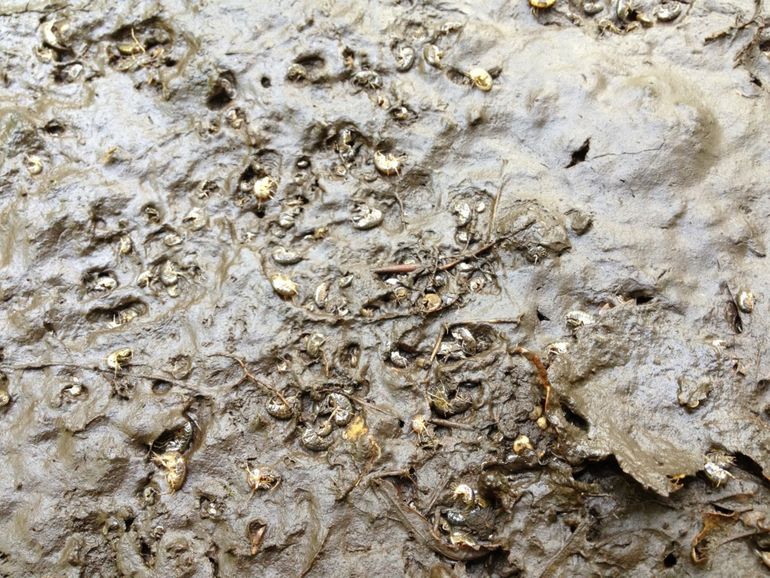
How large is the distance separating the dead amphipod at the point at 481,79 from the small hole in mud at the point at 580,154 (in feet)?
2.20

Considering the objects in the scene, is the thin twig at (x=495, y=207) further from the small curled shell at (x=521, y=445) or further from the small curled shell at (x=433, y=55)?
the small curled shell at (x=521, y=445)

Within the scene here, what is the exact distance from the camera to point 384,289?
11.4 ft

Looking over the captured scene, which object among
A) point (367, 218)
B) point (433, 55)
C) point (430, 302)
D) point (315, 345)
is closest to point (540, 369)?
point (430, 302)

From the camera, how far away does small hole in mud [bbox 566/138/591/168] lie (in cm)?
363

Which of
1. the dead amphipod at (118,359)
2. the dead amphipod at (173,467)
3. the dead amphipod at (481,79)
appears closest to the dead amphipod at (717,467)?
the dead amphipod at (481,79)

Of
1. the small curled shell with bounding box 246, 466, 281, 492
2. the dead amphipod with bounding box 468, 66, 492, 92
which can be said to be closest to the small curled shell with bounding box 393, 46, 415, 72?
the dead amphipod with bounding box 468, 66, 492, 92

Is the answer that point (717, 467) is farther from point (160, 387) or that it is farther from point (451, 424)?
point (160, 387)

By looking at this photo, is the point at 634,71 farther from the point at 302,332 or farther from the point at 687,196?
the point at 302,332

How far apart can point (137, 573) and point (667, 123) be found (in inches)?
147

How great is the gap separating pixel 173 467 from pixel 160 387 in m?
0.45

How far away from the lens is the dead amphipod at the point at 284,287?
3473mm

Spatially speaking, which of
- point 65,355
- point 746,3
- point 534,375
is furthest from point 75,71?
point 746,3

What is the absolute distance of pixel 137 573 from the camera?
3.11 m

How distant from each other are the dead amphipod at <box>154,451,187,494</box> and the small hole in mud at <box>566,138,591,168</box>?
8.87ft
